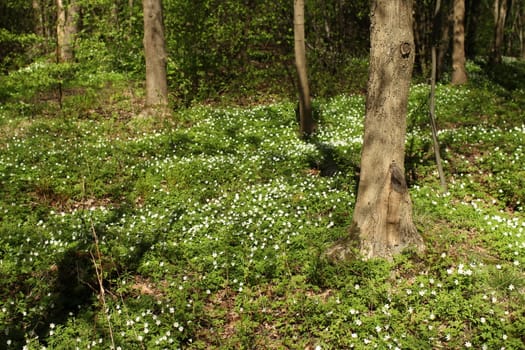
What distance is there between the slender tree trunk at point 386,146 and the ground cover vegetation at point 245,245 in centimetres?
32

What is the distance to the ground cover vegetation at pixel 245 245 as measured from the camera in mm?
4398

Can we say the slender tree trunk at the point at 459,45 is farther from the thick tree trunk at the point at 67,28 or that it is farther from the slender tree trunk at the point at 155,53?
the thick tree trunk at the point at 67,28

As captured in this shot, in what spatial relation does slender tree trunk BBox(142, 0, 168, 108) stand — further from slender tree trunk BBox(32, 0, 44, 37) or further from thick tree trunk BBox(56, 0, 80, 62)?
slender tree trunk BBox(32, 0, 44, 37)

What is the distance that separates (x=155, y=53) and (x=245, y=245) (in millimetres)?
9242

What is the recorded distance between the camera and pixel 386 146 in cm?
489

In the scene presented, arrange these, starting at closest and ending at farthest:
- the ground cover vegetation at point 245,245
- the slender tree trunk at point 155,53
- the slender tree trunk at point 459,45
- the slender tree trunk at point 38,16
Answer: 1. the ground cover vegetation at point 245,245
2. the slender tree trunk at point 155,53
3. the slender tree trunk at point 459,45
4. the slender tree trunk at point 38,16

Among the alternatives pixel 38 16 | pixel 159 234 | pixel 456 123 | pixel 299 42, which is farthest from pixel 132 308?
pixel 38 16

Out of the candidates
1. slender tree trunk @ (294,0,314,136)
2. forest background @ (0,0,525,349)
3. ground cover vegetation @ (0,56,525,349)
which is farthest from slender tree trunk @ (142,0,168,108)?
slender tree trunk @ (294,0,314,136)

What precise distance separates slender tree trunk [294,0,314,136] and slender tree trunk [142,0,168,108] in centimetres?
488

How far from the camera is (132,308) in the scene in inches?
193

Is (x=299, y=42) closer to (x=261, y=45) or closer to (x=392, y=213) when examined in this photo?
(x=392, y=213)

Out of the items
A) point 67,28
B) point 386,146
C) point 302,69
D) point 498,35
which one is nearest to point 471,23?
point 498,35

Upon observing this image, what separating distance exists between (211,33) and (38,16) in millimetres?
15617

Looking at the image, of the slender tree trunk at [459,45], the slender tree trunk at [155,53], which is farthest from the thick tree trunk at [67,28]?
the slender tree trunk at [459,45]
